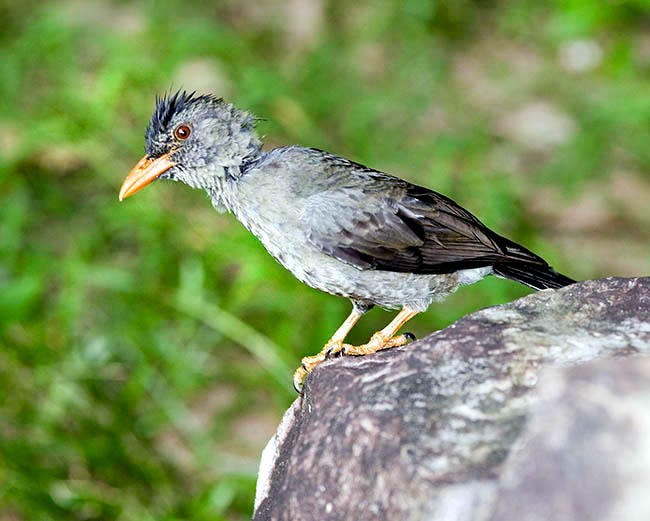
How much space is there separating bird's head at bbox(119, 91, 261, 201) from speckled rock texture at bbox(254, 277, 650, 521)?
3.89 ft

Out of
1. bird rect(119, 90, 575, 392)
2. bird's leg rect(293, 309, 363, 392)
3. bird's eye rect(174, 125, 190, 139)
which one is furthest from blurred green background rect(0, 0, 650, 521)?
bird's eye rect(174, 125, 190, 139)

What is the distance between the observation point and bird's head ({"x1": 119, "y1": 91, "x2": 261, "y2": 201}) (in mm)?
4062

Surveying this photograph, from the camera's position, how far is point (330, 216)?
391 cm

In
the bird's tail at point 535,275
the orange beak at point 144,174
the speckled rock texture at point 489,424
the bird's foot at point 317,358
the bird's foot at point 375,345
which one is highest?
the bird's tail at point 535,275

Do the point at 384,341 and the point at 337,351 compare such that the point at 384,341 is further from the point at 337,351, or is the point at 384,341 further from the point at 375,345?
the point at 337,351

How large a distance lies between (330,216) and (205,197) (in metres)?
3.60

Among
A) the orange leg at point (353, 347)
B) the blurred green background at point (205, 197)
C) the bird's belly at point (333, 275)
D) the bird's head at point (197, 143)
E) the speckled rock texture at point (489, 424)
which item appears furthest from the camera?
the blurred green background at point (205, 197)

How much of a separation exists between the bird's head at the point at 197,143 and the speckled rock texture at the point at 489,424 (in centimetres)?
118

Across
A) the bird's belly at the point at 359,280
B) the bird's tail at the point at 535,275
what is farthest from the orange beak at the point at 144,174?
the bird's tail at the point at 535,275

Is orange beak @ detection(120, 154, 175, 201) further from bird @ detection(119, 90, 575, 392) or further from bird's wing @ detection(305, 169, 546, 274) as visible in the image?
bird's wing @ detection(305, 169, 546, 274)

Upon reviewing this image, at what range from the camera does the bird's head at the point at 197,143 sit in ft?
13.3

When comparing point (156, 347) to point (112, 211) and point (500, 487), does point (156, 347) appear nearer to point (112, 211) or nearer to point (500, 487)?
point (112, 211)

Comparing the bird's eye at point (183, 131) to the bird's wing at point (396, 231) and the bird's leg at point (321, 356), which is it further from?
the bird's leg at point (321, 356)

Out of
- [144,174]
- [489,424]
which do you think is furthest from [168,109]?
[489,424]
